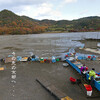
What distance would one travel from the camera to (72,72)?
979 centimetres

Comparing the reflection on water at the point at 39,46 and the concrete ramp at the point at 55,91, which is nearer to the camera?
the concrete ramp at the point at 55,91

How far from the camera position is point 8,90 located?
7.29 metres

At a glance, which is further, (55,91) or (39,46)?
(39,46)

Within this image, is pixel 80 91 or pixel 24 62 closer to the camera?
pixel 80 91

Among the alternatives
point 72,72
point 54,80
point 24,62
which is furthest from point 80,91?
point 24,62

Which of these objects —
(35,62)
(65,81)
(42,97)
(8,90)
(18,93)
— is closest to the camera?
(42,97)

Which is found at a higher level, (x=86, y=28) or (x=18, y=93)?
(x=86, y=28)

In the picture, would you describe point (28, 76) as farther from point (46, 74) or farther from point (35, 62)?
point (35, 62)

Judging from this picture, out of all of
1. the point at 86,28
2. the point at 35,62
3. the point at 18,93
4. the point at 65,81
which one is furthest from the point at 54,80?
the point at 86,28

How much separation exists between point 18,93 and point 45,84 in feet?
7.12

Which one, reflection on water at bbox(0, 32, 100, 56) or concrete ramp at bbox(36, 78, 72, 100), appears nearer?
concrete ramp at bbox(36, 78, 72, 100)

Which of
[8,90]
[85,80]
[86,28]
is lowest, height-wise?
[8,90]

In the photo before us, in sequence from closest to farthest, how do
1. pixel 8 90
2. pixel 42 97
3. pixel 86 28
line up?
1. pixel 42 97
2. pixel 8 90
3. pixel 86 28

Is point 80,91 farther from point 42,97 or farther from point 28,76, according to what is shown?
point 28,76
